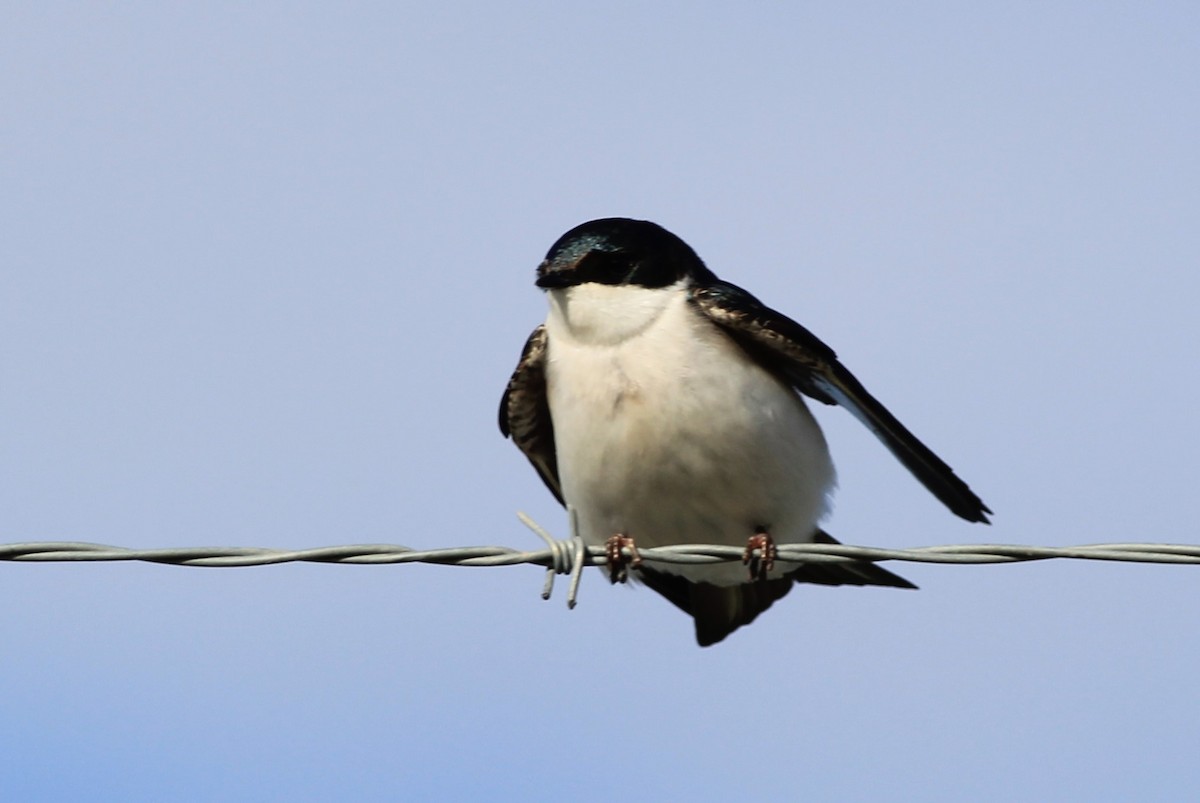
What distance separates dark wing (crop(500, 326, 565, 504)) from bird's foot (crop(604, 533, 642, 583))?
70 centimetres

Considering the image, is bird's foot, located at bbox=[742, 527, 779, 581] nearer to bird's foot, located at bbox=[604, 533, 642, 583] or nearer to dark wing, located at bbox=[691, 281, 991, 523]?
bird's foot, located at bbox=[604, 533, 642, 583]

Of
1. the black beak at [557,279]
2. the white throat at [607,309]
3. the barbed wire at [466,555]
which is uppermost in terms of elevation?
the black beak at [557,279]

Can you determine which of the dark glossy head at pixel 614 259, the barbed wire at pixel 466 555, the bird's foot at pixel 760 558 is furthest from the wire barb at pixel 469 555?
the dark glossy head at pixel 614 259

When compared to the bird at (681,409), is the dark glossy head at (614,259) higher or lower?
higher

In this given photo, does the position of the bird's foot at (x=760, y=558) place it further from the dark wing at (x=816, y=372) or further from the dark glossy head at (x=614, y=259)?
the dark glossy head at (x=614, y=259)

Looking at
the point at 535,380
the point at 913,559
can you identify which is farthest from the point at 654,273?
the point at 913,559

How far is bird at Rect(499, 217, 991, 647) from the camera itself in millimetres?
5871

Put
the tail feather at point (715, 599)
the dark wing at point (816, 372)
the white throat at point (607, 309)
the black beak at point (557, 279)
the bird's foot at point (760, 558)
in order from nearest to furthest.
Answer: the bird's foot at point (760, 558)
the dark wing at point (816, 372)
the white throat at point (607, 309)
the black beak at point (557, 279)
the tail feather at point (715, 599)

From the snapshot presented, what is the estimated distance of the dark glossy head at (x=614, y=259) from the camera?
6.37m

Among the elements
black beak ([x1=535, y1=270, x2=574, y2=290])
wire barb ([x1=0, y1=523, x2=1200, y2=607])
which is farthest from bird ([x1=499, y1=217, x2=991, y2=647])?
wire barb ([x1=0, y1=523, x2=1200, y2=607])

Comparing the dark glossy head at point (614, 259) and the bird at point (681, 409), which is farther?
the dark glossy head at point (614, 259)

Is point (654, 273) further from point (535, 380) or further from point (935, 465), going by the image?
point (935, 465)

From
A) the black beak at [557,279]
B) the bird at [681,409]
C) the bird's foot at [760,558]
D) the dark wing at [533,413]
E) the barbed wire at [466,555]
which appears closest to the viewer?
the barbed wire at [466,555]

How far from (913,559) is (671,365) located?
5.94 feet
